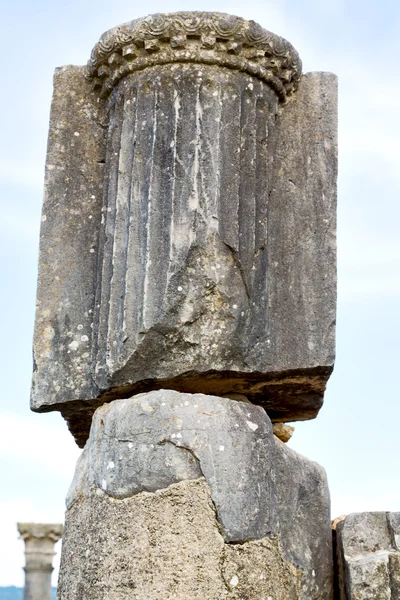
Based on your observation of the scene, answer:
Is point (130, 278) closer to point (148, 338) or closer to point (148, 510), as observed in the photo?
point (148, 338)

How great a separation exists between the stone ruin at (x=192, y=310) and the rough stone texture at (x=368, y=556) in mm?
16

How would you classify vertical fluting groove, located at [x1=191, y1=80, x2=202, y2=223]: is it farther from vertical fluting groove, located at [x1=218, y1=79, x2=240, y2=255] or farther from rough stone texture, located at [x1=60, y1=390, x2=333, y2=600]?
rough stone texture, located at [x1=60, y1=390, x2=333, y2=600]

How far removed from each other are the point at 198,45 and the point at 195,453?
5.34 ft

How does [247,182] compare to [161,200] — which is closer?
[161,200]

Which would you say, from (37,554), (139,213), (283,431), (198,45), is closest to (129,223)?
(139,213)

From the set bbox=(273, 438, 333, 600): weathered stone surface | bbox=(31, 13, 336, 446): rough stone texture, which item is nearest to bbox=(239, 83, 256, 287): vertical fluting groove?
bbox=(31, 13, 336, 446): rough stone texture


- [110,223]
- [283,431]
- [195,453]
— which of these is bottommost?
[195,453]

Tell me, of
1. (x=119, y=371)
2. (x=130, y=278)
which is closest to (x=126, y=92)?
(x=130, y=278)

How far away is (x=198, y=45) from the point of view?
4.44m

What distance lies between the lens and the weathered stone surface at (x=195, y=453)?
13.0ft

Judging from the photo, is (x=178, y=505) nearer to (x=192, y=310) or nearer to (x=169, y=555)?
(x=169, y=555)

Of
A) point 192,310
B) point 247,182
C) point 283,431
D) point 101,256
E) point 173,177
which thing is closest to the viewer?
point 192,310

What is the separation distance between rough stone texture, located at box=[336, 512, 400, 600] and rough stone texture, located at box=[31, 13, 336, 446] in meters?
0.54

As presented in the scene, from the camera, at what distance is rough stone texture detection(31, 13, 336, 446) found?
423cm
